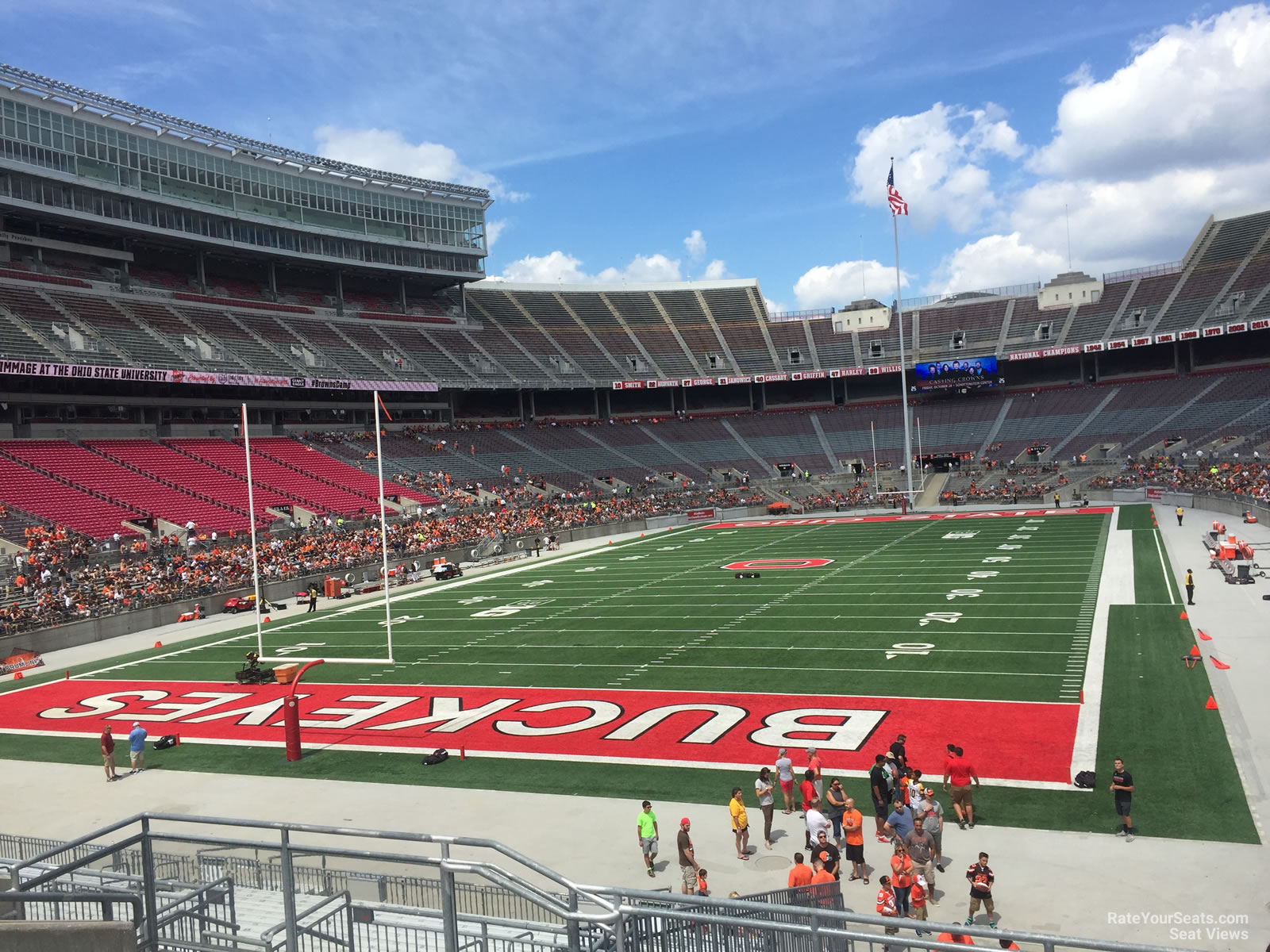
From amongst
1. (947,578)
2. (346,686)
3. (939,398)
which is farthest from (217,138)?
(939,398)

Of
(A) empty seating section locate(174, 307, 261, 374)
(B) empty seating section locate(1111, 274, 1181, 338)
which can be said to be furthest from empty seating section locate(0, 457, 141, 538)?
(B) empty seating section locate(1111, 274, 1181, 338)

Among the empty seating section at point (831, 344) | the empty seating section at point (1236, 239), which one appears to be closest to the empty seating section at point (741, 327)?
the empty seating section at point (831, 344)

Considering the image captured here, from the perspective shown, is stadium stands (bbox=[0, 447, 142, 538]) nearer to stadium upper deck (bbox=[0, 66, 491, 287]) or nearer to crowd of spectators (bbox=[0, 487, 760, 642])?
crowd of spectators (bbox=[0, 487, 760, 642])

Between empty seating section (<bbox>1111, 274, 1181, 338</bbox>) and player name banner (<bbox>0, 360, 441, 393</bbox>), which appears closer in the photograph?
player name banner (<bbox>0, 360, 441, 393</bbox>)

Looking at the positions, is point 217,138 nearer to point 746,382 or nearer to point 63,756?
point 746,382

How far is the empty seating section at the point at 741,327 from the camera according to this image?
7850cm

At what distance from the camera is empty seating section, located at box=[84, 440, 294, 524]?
44531mm

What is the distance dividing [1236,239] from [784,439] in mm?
36384

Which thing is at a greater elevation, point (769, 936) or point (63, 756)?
point (769, 936)

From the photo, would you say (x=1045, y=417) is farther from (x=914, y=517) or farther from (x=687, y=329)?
(x=687, y=329)

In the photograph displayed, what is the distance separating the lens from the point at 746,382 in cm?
7719

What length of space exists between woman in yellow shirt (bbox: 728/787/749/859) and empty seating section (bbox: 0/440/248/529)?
35768 mm

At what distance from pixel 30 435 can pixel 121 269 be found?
14434 mm

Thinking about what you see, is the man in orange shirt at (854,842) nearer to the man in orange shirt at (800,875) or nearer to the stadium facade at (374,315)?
the man in orange shirt at (800,875)
